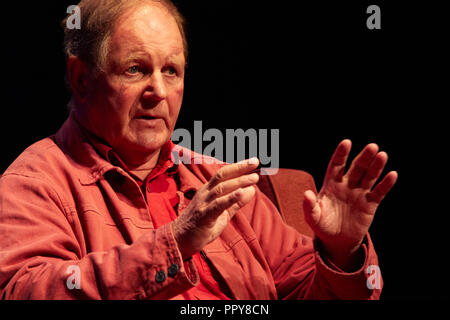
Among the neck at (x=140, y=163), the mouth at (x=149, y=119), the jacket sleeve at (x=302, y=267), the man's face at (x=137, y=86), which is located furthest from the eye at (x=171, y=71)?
the jacket sleeve at (x=302, y=267)

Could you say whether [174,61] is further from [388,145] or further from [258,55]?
[388,145]

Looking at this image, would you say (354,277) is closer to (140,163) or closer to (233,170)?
(233,170)

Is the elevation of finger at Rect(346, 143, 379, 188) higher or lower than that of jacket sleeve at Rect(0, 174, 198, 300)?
higher

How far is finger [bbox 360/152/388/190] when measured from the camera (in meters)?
1.54

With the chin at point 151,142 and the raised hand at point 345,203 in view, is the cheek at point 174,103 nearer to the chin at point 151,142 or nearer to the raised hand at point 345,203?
the chin at point 151,142

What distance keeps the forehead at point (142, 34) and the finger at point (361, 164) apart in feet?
2.12

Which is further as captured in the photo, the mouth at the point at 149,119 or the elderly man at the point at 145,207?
the mouth at the point at 149,119

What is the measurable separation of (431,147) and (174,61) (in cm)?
119

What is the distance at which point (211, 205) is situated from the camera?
1.43 meters

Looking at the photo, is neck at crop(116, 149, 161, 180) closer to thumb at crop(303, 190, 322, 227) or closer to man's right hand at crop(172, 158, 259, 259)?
man's right hand at crop(172, 158, 259, 259)

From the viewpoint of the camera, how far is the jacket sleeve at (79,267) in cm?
143

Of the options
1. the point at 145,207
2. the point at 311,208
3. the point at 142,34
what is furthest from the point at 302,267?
the point at 142,34
